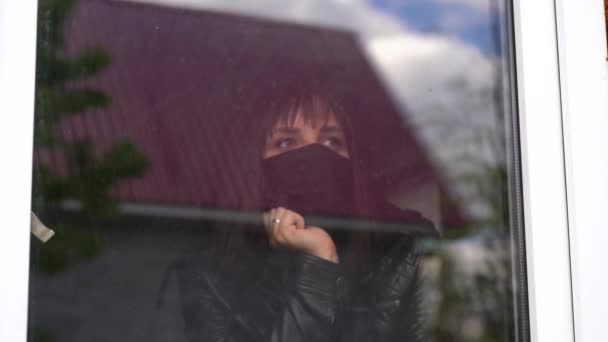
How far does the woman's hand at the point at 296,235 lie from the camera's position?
3.59ft

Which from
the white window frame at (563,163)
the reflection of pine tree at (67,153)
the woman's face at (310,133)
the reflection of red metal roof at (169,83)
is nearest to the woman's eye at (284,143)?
the woman's face at (310,133)

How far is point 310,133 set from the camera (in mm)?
1159

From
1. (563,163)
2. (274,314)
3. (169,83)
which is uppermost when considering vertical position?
(169,83)

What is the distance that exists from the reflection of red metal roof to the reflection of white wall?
0.11ft

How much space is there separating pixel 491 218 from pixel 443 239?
86mm

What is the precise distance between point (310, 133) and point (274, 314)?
300 millimetres

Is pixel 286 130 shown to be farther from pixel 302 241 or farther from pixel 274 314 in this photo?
pixel 274 314

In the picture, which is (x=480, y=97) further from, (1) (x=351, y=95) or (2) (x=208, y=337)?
(2) (x=208, y=337)

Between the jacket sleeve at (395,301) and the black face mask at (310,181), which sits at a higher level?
the black face mask at (310,181)

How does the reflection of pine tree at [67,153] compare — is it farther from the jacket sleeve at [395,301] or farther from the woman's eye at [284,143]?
the jacket sleeve at [395,301]

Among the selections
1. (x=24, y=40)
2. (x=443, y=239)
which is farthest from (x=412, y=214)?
(x=24, y=40)

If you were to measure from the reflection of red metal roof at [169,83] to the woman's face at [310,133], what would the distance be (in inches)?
1.8

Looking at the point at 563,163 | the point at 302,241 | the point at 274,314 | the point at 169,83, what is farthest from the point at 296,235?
the point at 563,163

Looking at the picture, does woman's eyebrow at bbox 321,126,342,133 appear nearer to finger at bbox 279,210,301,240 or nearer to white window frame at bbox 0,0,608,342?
finger at bbox 279,210,301,240
